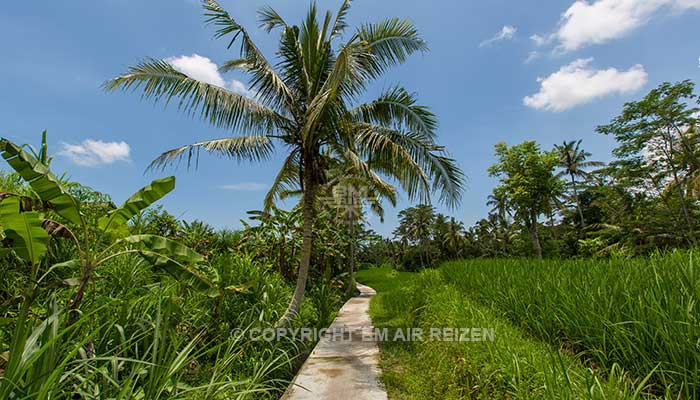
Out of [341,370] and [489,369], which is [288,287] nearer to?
[341,370]

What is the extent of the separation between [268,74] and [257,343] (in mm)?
4564

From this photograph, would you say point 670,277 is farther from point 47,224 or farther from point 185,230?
→ point 185,230

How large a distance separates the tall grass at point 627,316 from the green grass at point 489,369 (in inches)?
5.3

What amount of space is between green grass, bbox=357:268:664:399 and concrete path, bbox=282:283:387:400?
21 centimetres

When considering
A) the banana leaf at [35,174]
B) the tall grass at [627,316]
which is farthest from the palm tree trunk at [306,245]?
the banana leaf at [35,174]

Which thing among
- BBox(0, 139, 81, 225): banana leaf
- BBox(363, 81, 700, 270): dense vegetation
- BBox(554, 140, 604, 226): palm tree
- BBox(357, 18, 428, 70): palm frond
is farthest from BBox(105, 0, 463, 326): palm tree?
BBox(554, 140, 604, 226): palm tree

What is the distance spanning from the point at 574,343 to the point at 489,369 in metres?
0.89

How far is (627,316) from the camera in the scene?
2.31 meters

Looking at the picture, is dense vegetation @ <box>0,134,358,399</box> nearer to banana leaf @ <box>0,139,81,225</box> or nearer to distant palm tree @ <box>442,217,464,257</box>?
banana leaf @ <box>0,139,81,225</box>

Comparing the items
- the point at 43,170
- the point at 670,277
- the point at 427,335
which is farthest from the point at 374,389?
the point at 43,170

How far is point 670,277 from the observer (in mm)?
2533

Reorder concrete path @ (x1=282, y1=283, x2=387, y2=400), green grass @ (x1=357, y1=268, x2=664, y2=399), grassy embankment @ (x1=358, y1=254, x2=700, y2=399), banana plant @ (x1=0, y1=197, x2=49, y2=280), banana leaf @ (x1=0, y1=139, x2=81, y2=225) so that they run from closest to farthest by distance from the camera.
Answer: green grass @ (x1=357, y1=268, x2=664, y2=399)
grassy embankment @ (x1=358, y1=254, x2=700, y2=399)
banana plant @ (x1=0, y1=197, x2=49, y2=280)
banana leaf @ (x1=0, y1=139, x2=81, y2=225)
concrete path @ (x1=282, y1=283, x2=387, y2=400)

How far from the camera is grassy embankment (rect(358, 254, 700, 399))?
1.80m

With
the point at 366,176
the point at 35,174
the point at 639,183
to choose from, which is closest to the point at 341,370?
the point at 35,174
